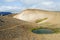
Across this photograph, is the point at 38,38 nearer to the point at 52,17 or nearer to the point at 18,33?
the point at 18,33

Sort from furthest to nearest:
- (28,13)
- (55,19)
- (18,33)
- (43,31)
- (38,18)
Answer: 1. (28,13)
2. (38,18)
3. (55,19)
4. (43,31)
5. (18,33)

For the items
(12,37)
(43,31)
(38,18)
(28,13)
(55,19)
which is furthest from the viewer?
(28,13)

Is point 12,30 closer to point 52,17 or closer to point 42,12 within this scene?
point 52,17

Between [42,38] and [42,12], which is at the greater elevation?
[42,12]

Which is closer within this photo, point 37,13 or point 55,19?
point 55,19

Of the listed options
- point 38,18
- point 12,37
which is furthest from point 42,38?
point 38,18

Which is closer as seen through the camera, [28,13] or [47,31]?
[47,31]

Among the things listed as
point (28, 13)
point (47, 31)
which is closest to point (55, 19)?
point (28, 13)

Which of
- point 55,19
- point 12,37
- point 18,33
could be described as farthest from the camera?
point 55,19
